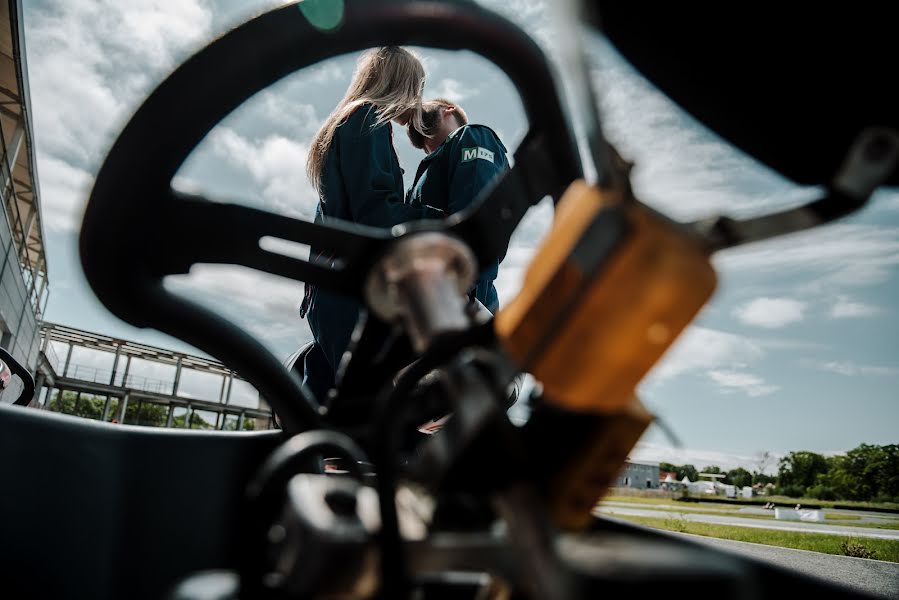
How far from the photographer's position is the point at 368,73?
5.33ft

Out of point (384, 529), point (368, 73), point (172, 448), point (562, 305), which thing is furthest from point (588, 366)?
point (368, 73)

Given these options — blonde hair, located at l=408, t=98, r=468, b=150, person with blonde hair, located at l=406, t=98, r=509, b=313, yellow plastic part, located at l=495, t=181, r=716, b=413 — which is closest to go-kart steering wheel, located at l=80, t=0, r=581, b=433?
yellow plastic part, located at l=495, t=181, r=716, b=413

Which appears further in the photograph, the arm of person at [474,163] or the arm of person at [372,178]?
the arm of person at [372,178]

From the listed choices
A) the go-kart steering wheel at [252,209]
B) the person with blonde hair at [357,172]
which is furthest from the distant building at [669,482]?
the go-kart steering wheel at [252,209]

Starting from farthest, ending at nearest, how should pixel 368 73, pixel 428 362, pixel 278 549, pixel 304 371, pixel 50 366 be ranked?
1. pixel 50 366
2. pixel 368 73
3. pixel 304 371
4. pixel 428 362
5. pixel 278 549

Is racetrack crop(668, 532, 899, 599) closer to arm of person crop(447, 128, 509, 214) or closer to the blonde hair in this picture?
the blonde hair

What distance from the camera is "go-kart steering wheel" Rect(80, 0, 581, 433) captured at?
451 millimetres

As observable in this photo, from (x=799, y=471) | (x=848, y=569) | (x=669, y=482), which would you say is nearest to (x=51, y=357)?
(x=848, y=569)

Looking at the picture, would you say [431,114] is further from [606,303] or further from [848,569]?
[848,569]

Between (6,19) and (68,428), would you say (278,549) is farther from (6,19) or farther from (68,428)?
(6,19)

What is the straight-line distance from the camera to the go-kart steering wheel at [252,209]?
451 mm

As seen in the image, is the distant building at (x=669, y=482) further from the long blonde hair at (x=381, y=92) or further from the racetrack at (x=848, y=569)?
the long blonde hair at (x=381, y=92)

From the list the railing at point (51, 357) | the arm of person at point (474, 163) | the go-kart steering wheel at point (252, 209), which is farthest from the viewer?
the railing at point (51, 357)

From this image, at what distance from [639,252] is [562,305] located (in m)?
0.06
